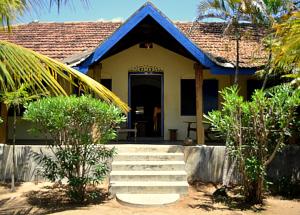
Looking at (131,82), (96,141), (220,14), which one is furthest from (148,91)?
(96,141)

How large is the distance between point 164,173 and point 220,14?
14.3 ft

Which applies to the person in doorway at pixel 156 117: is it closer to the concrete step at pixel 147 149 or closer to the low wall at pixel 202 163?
the concrete step at pixel 147 149

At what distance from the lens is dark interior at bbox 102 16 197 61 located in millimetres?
13003

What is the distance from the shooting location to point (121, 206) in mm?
9023

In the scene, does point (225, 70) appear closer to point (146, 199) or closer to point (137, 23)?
point (137, 23)

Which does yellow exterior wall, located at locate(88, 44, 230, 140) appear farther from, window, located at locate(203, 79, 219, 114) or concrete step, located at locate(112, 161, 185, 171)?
concrete step, located at locate(112, 161, 185, 171)

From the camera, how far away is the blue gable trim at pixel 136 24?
12156 mm

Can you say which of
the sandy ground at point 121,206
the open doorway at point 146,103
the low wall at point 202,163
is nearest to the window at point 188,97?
the open doorway at point 146,103

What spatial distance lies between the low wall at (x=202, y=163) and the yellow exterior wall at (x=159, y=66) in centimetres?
370

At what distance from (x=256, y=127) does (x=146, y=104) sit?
7.81 metres

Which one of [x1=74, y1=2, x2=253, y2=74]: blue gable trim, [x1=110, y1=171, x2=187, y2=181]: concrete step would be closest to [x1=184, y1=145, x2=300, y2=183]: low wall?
[x1=110, y1=171, x2=187, y2=181]: concrete step

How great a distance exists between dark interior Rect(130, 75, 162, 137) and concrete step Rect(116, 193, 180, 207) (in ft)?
19.9

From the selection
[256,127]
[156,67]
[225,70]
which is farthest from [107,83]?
[256,127]

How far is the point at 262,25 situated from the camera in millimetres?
11156
